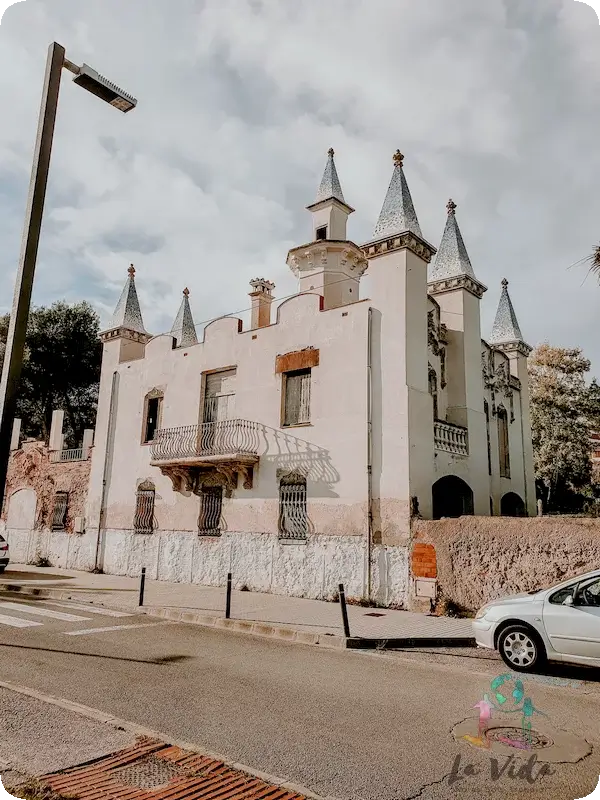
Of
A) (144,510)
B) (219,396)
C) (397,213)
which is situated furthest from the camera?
(144,510)

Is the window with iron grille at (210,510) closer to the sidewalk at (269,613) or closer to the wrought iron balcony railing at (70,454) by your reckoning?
the sidewalk at (269,613)

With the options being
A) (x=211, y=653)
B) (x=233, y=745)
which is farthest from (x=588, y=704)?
(x=211, y=653)

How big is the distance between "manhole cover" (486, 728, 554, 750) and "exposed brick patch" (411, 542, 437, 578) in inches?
296

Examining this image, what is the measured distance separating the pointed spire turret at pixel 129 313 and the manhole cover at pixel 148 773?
20.0 m

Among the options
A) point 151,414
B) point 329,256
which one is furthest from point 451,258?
point 151,414

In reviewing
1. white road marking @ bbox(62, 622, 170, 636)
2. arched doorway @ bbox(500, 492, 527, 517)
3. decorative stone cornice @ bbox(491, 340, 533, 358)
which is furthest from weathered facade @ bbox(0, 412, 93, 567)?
decorative stone cornice @ bbox(491, 340, 533, 358)

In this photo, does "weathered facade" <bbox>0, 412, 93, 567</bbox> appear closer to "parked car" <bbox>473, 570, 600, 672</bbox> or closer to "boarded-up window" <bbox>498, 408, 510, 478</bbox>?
"boarded-up window" <bbox>498, 408, 510, 478</bbox>

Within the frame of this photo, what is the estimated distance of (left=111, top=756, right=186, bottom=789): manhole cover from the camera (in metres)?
4.26

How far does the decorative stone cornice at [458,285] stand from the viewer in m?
18.1

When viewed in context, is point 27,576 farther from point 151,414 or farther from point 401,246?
point 401,246

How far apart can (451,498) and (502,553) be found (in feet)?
15.9

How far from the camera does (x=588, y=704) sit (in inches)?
264

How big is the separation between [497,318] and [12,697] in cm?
2091

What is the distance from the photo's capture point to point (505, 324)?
74.6 feet
